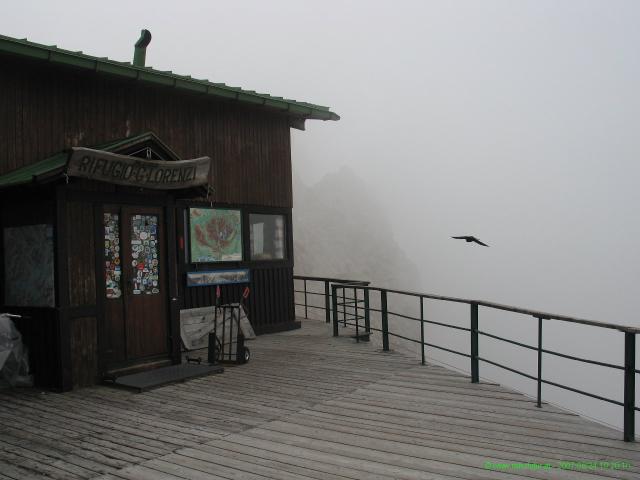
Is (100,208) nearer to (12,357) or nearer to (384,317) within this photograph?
(12,357)

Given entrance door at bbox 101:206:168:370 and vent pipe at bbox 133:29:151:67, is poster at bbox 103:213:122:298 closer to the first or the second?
entrance door at bbox 101:206:168:370

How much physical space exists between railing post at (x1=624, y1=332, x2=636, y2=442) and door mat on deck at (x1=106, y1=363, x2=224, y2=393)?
543 centimetres

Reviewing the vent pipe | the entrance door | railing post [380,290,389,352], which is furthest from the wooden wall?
railing post [380,290,389,352]

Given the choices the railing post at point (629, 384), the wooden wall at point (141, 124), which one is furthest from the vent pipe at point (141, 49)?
the railing post at point (629, 384)

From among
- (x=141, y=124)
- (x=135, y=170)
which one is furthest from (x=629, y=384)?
(x=141, y=124)

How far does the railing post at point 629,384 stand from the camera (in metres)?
5.29

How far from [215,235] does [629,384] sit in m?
7.97

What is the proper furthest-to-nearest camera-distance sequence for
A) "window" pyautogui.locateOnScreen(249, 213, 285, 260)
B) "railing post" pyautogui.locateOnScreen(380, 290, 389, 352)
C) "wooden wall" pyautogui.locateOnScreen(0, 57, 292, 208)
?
1. "window" pyautogui.locateOnScreen(249, 213, 285, 260)
2. "railing post" pyautogui.locateOnScreen(380, 290, 389, 352)
3. "wooden wall" pyautogui.locateOnScreen(0, 57, 292, 208)

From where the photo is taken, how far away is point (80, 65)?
8469mm

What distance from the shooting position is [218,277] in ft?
36.9

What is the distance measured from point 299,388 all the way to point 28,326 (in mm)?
3872

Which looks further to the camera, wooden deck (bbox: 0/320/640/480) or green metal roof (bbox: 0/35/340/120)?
green metal roof (bbox: 0/35/340/120)

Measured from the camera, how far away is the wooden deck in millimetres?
4617

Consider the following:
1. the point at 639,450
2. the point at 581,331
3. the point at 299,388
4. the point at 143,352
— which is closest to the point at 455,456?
the point at 639,450
